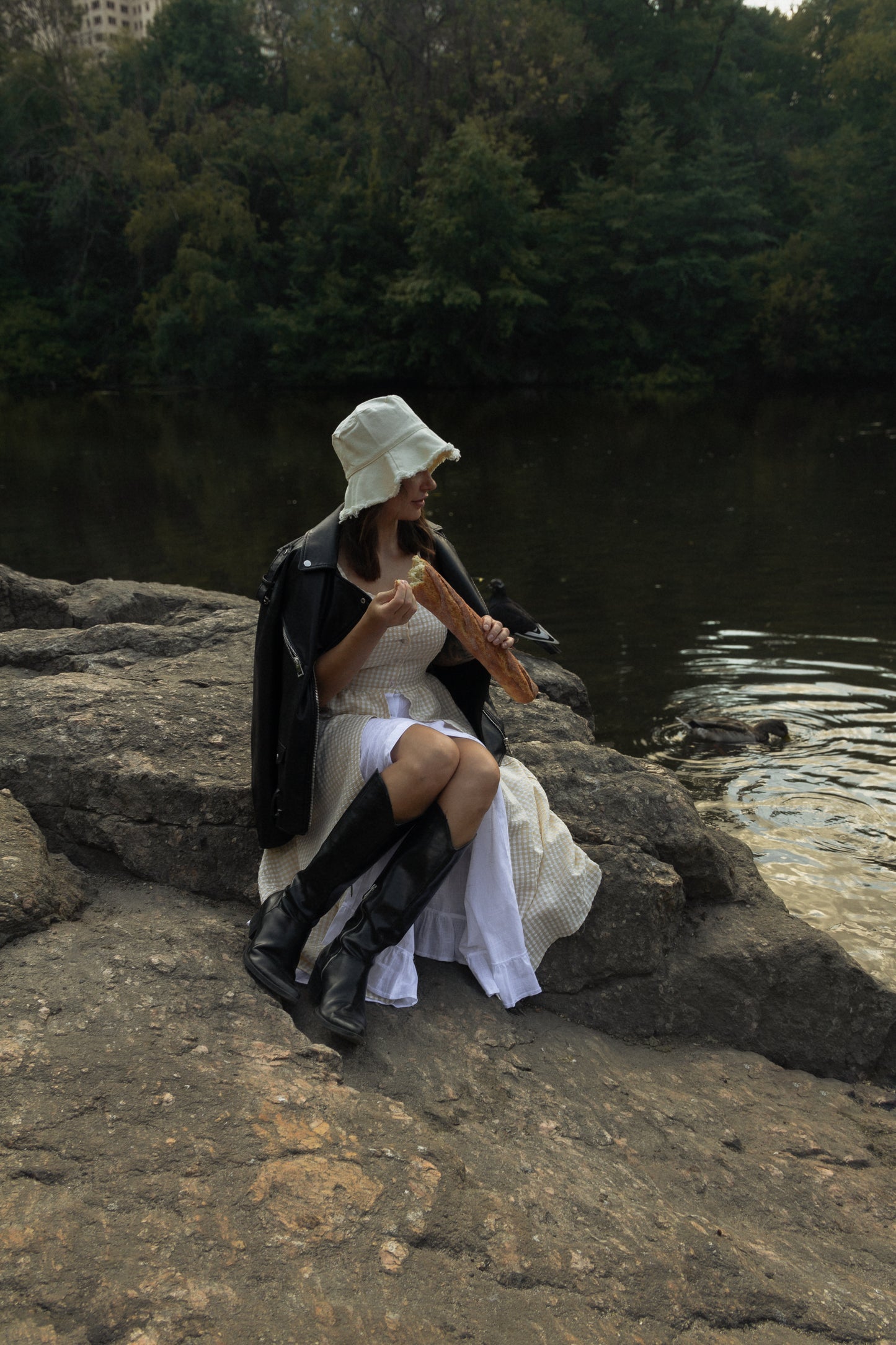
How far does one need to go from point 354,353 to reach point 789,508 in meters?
22.4

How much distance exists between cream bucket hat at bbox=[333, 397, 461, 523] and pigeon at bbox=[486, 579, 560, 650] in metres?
1.61

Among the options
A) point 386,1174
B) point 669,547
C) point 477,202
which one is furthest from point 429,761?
point 477,202

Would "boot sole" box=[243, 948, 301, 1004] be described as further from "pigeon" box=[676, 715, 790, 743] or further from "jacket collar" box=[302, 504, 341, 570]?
"pigeon" box=[676, 715, 790, 743]

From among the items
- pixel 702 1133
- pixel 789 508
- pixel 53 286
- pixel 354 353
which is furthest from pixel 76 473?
pixel 53 286

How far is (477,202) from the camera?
3025cm

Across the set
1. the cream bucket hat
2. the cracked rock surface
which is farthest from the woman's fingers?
the cracked rock surface

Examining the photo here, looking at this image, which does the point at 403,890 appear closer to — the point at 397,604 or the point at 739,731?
the point at 397,604

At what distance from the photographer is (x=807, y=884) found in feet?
17.9

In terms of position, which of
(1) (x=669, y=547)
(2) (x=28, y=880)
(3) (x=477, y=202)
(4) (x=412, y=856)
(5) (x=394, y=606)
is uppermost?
(3) (x=477, y=202)

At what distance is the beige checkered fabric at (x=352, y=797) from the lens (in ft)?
11.0

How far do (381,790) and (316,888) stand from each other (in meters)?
0.37

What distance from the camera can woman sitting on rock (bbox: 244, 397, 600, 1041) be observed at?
3.08 m

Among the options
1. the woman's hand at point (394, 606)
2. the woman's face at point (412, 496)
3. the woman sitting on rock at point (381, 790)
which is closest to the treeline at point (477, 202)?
the woman's face at point (412, 496)

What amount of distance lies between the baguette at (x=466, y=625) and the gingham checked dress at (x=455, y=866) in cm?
16
